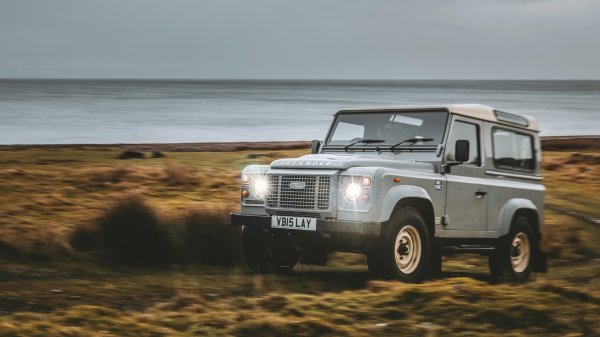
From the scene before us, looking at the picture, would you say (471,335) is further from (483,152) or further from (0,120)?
(0,120)

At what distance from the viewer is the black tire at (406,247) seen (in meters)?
8.62

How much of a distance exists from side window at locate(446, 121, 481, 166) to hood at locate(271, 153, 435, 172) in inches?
15.1

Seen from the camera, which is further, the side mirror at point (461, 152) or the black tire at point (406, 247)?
the side mirror at point (461, 152)

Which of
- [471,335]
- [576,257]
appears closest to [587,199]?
[576,257]

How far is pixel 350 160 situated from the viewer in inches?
346

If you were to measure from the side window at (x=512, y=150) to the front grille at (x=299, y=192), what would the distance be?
2.98 m

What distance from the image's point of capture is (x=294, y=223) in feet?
29.2

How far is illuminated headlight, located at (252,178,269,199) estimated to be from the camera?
9.46 metres

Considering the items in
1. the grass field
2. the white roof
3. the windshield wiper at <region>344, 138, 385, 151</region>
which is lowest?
the grass field

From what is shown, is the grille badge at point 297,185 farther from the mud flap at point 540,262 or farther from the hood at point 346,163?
the mud flap at point 540,262

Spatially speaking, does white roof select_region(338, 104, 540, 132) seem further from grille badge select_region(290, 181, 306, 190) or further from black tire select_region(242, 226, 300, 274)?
black tire select_region(242, 226, 300, 274)

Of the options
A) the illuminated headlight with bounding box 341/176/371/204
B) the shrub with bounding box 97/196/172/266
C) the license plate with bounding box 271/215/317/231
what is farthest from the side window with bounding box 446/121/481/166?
the shrub with bounding box 97/196/172/266

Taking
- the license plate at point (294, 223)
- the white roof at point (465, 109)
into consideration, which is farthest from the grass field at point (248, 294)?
the white roof at point (465, 109)

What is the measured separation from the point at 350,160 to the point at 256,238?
1784mm
